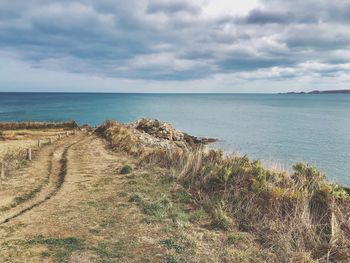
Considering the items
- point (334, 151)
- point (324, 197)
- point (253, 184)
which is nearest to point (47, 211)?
point (253, 184)

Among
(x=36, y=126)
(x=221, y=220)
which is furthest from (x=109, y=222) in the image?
(x=36, y=126)

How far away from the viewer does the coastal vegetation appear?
30.5 feet

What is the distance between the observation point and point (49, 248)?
943 cm

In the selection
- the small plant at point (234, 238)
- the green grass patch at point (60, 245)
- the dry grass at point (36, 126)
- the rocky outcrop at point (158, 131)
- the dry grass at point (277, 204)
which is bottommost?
the dry grass at point (36, 126)

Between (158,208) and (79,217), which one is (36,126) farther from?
(158,208)

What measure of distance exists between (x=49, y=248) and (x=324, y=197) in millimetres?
8429

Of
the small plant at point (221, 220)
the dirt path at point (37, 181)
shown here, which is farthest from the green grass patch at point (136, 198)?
the dirt path at point (37, 181)

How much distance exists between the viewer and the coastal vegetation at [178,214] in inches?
365

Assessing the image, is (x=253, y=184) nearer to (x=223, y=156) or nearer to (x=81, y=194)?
(x=223, y=156)

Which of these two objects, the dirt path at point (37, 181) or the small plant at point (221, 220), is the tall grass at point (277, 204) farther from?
the dirt path at point (37, 181)

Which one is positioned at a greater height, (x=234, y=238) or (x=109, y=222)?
(x=234, y=238)

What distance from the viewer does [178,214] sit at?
1198 cm

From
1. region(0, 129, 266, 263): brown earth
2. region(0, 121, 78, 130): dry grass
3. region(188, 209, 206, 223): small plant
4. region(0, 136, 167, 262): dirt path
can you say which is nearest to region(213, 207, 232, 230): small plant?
region(0, 129, 266, 263): brown earth

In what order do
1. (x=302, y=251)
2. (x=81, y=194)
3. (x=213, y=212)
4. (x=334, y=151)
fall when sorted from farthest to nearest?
(x=334, y=151) → (x=81, y=194) → (x=213, y=212) → (x=302, y=251)
